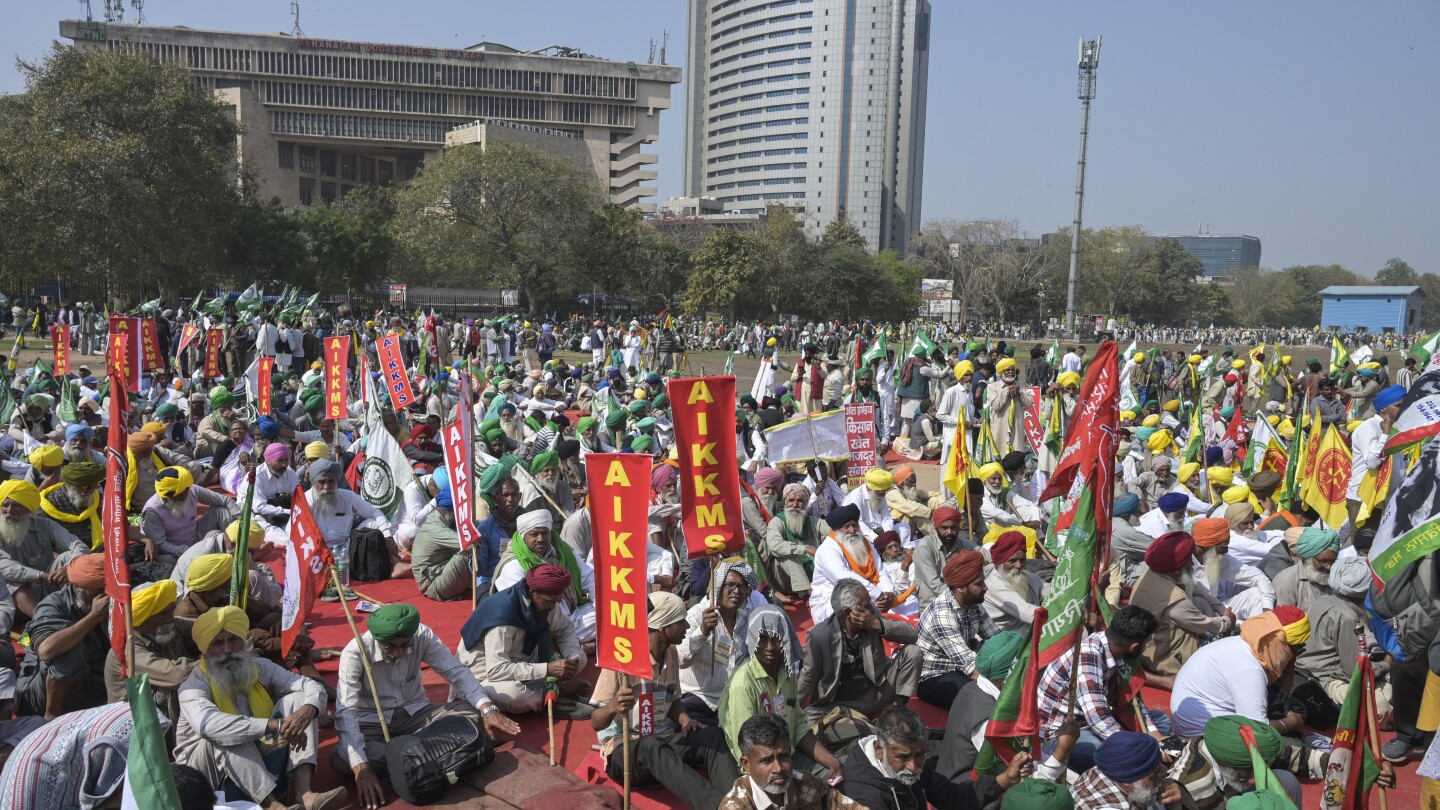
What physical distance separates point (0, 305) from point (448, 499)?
3156 cm

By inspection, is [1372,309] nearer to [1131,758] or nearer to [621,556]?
[1131,758]

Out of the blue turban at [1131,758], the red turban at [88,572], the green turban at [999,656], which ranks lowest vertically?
the blue turban at [1131,758]

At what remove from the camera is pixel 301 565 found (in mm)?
5629

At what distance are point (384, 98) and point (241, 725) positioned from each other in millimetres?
92041

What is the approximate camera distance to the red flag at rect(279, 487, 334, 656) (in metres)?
5.56

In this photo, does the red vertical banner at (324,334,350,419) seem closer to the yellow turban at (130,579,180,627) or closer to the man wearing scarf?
the man wearing scarf

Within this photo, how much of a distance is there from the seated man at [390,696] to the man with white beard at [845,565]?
219cm

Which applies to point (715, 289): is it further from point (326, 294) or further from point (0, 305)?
point (0, 305)

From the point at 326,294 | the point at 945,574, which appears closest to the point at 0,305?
the point at 326,294

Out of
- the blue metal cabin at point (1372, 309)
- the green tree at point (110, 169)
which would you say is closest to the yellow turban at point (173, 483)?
the green tree at point (110, 169)

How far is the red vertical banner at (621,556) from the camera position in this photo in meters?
4.86

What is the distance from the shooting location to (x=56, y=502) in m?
7.33

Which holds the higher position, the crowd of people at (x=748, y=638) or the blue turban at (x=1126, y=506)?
the blue turban at (x=1126, y=506)

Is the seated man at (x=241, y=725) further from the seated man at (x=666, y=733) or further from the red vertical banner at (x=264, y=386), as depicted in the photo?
the red vertical banner at (x=264, y=386)
